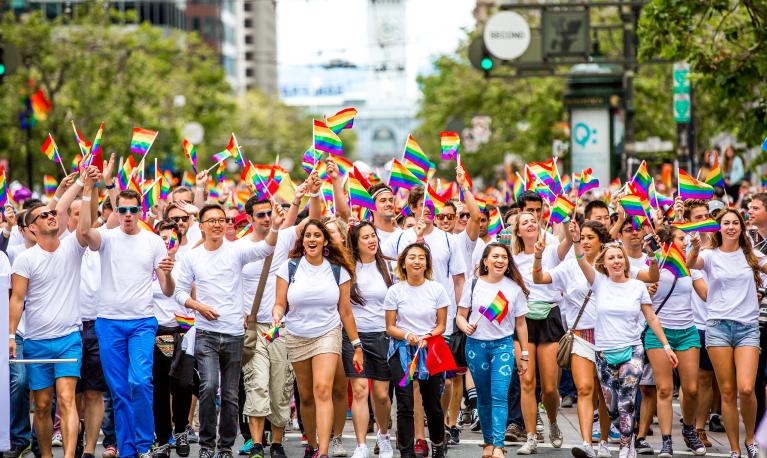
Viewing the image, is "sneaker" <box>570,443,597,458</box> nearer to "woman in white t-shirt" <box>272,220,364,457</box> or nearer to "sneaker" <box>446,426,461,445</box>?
"sneaker" <box>446,426,461,445</box>

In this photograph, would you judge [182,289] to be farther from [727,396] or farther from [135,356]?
[727,396]

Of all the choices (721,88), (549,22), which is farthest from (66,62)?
(721,88)

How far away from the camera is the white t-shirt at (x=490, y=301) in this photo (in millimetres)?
10336

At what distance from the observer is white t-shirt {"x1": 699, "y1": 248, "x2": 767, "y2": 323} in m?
10.4

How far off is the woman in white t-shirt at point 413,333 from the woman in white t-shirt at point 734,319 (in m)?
2.15

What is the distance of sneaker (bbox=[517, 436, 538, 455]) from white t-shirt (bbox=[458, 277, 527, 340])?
3.69 ft

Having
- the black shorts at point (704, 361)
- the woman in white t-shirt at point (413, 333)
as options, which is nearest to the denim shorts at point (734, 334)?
the black shorts at point (704, 361)

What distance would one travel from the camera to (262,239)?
10984 mm

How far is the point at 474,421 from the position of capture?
1284 cm

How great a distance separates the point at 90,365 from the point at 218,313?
3.62 feet

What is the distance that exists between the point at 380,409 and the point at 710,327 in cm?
267

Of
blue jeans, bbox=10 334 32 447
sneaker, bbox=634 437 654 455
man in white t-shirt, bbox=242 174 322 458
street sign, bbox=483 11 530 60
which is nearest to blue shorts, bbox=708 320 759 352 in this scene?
sneaker, bbox=634 437 654 455

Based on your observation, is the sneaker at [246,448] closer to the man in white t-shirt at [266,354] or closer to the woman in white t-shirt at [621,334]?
the man in white t-shirt at [266,354]

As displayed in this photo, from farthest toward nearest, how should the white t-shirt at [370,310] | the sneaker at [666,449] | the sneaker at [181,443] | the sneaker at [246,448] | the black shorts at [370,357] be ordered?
the sneaker at [246,448] → the sneaker at [181,443] → the sneaker at [666,449] → the white t-shirt at [370,310] → the black shorts at [370,357]
